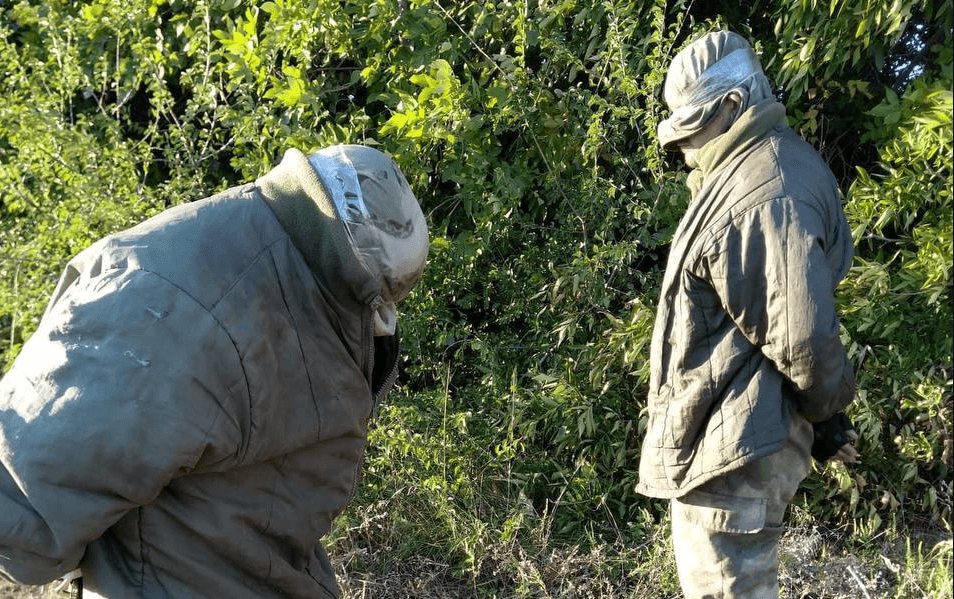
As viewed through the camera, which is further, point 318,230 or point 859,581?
point 859,581

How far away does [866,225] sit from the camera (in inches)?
163

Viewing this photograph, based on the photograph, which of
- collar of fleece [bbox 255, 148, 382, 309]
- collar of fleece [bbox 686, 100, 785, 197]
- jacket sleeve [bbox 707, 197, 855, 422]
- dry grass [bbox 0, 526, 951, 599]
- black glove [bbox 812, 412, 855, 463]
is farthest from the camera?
dry grass [bbox 0, 526, 951, 599]

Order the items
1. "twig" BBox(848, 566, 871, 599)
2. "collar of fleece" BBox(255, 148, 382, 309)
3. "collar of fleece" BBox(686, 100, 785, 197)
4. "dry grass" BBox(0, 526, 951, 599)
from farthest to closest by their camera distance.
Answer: "dry grass" BBox(0, 526, 951, 599) < "twig" BBox(848, 566, 871, 599) < "collar of fleece" BBox(686, 100, 785, 197) < "collar of fleece" BBox(255, 148, 382, 309)

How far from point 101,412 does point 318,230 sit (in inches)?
19.5

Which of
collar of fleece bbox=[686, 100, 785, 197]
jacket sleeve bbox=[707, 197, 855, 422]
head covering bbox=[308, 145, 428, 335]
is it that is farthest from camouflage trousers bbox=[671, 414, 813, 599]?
head covering bbox=[308, 145, 428, 335]

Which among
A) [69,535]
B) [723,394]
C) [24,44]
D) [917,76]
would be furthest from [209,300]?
[24,44]

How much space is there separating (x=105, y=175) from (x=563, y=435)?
2.50m

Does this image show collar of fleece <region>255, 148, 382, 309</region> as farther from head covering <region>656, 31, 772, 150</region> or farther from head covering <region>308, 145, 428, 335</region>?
head covering <region>656, 31, 772, 150</region>

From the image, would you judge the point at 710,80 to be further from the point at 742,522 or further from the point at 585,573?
the point at 585,573

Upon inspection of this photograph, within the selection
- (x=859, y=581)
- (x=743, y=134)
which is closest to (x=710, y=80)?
(x=743, y=134)

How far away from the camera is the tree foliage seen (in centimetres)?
429

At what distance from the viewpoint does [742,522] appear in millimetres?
3039

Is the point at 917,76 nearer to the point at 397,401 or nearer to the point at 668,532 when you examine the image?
the point at 668,532

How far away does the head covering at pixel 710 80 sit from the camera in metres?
3.07
